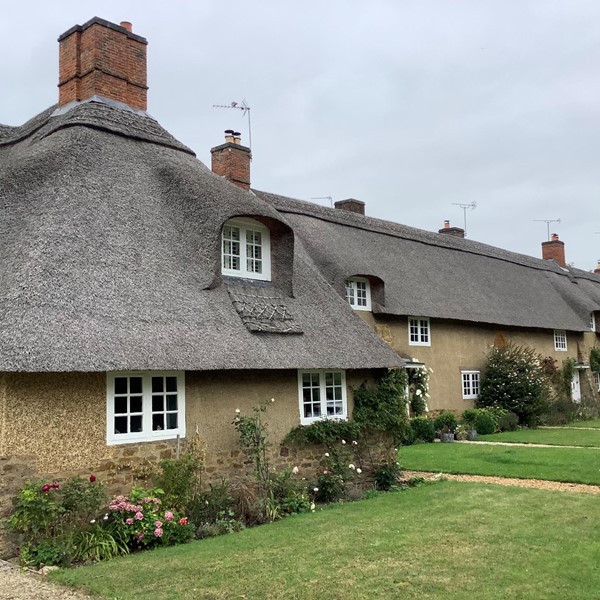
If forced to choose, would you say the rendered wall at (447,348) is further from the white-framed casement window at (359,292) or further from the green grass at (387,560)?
the green grass at (387,560)

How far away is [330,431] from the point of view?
11859 mm

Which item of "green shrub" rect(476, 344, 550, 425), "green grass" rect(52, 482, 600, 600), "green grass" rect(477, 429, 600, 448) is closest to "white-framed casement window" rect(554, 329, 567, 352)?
"green shrub" rect(476, 344, 550, 425)

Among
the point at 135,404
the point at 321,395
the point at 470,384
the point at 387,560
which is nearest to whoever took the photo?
the point at 387,560

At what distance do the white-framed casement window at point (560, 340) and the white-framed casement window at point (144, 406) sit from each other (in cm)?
2366

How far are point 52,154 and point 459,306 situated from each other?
53.3 ft

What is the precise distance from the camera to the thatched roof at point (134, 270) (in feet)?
27.9

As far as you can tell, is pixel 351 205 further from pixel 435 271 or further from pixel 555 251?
pixel 555 251

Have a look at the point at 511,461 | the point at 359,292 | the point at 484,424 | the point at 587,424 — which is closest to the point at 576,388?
the point at 587,424

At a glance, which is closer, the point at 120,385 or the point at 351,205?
Result: the point at 120,385

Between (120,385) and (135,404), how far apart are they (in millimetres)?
370

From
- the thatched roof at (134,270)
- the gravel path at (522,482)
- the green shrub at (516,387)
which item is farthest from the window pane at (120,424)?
the green shrub at (516,387)

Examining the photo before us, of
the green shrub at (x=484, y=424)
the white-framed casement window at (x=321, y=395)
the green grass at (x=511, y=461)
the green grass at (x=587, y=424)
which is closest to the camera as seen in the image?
the white-framed casement window at (x=321, y=395)

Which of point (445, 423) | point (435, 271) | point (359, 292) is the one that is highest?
point (435, 271)

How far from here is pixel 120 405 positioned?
9234 millimetres
